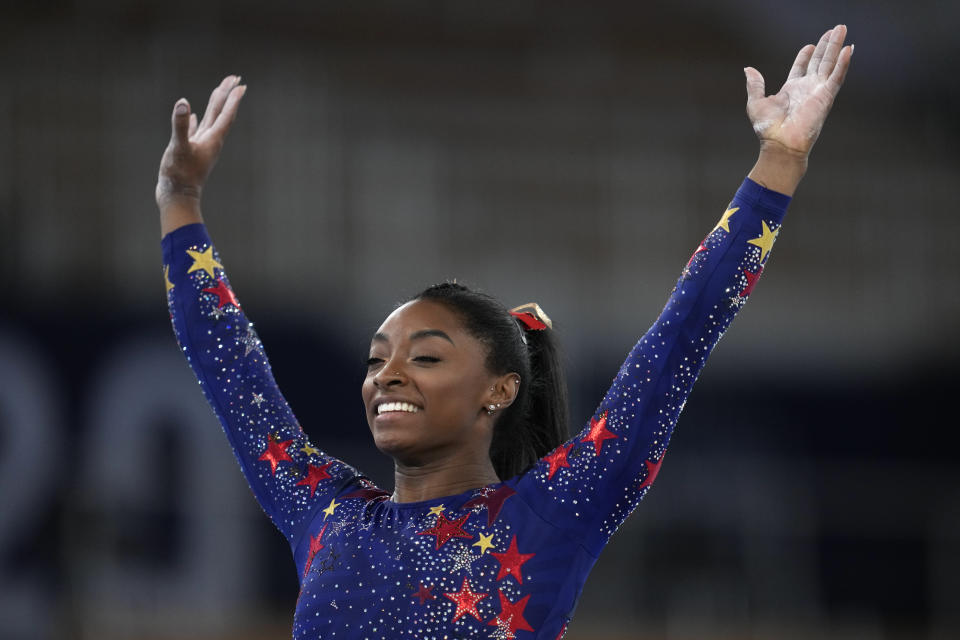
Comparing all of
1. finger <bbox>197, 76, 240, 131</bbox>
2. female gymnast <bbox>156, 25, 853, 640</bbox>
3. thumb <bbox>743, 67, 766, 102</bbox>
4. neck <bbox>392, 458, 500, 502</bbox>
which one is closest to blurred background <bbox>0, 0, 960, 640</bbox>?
finger <bbox>197, 76, 240, 131</bbox>

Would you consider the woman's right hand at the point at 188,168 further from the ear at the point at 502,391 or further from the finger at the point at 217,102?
the ear at the point at 502,391

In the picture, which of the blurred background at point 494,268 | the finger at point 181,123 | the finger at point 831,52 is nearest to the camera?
the finger at point 831,52

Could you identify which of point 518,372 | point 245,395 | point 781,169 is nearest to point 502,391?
point 518,372

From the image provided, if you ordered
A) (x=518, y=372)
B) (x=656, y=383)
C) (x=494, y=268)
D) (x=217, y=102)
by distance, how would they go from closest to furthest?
(x=656, y=383), (x=518, y=372), (x=217, y=102), (x=494, y=268)

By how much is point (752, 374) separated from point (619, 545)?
4.16 feet

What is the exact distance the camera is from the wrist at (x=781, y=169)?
1767 millimetres

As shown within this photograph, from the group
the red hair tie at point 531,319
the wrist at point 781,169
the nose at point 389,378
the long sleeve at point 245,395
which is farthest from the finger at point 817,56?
the long sleeve at point 245,395

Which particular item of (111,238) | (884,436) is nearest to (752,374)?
(884,436)

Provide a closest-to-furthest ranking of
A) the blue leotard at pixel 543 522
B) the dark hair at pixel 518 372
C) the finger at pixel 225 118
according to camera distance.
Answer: the blue leotard at pixel 543 522
the dark hair at pixel 518 372
the finger at pixel 225 118

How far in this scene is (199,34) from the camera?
6.69 metres

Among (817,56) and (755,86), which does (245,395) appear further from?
(817,56)

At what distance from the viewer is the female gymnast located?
5.69 ft

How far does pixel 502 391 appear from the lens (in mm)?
1949

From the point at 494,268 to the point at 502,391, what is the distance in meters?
4.77
